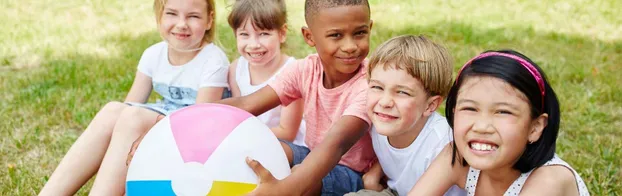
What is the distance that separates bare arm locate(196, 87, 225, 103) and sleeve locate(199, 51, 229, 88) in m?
0.02

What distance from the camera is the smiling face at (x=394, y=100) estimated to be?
3.07 metres

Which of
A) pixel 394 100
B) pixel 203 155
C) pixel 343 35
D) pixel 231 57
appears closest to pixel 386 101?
pixel 394 100

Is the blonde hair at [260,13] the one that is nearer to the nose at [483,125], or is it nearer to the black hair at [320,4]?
the black hair at [320,4]

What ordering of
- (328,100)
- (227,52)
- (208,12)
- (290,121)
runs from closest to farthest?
(328,100)
(290,121)
(208,12)
(227,52)

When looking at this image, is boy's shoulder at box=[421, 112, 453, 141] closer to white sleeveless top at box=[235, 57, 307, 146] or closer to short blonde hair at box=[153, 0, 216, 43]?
white sleeveless top at box=[235, 57, 307, 146]

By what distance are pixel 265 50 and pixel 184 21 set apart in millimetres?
458

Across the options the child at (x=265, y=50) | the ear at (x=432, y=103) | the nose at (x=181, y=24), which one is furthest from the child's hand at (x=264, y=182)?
the nose at (x=181, y=24)

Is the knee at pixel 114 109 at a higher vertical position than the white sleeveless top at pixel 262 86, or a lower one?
higher

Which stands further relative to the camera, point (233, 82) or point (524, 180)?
point (233, 82)

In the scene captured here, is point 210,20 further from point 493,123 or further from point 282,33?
point 493,123

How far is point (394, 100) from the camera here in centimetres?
309

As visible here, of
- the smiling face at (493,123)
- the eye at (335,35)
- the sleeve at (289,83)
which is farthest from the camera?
the sleeve at (289,83)

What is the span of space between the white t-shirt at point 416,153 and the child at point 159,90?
108 cm

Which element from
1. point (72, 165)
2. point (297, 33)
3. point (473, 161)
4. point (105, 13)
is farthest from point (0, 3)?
point (473, 161)
